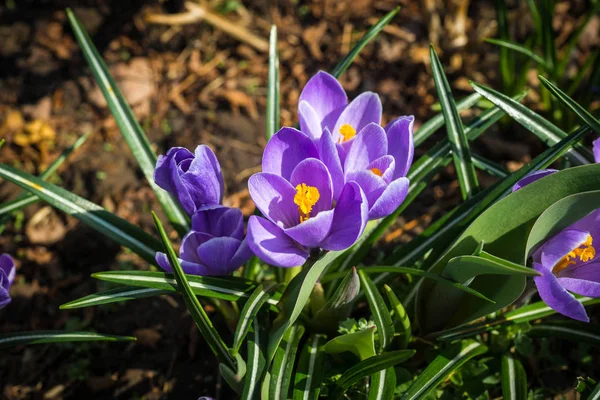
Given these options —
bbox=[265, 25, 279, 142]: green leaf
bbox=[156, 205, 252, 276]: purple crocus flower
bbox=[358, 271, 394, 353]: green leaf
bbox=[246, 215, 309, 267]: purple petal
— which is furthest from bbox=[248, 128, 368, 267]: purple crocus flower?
bbox=[265, 25, 279, 142]: green leaf

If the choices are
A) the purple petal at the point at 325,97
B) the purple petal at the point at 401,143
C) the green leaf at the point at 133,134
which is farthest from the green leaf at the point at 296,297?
the green leaf at the point at 133,134

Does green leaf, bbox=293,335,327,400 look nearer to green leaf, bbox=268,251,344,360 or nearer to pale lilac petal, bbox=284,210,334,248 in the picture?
green leaf, bbox=268,251,344,360

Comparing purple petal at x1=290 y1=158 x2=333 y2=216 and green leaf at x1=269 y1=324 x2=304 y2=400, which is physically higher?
purple petal at x1=290 y1=158 x2=333 y2=216

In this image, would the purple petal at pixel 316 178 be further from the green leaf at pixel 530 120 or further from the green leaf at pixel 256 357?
the green leaf at pixel 530 120

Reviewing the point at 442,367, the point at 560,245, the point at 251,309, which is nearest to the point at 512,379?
the point at 442,367

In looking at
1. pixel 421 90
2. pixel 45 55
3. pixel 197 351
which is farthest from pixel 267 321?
pixel 45 55

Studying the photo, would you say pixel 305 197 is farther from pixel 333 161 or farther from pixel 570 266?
pixel 570 266

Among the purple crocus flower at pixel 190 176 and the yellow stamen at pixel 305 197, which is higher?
the yellow stamen at pixel 305 197
